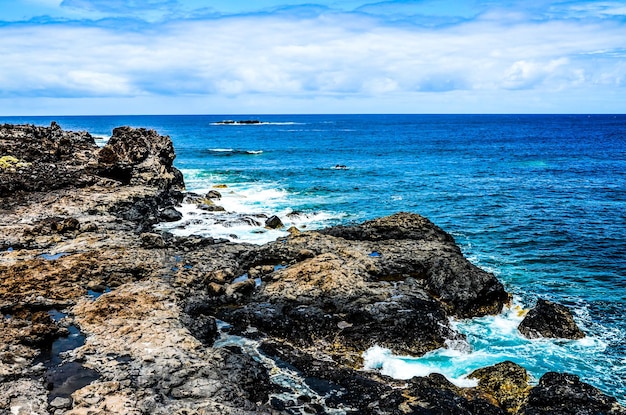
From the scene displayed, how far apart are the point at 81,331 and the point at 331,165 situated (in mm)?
63977

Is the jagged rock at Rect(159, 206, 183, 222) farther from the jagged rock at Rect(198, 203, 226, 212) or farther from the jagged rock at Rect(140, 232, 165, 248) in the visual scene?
the jagged rock at Rect(140, 232, 165, 248)

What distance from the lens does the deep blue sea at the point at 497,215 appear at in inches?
773

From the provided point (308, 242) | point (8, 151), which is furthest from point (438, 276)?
point (8, 151)

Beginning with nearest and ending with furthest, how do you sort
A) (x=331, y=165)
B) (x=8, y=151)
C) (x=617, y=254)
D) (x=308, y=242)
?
(x=308, y=242)
(x=617, y=254)
(x=8, y=151)
(x=331, y=165)

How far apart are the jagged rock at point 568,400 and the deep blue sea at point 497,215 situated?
2.55 m

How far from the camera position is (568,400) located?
14906 mm

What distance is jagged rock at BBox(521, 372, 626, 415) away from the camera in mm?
14477

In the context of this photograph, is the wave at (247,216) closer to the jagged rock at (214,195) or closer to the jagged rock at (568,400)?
the jagged rock at (214,195)

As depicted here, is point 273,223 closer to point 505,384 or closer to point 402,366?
point 402,366

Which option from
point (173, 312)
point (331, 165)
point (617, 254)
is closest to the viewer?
point (173, 312)

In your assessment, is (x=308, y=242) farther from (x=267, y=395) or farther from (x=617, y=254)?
(x=617, y=254)

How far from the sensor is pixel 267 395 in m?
15.0

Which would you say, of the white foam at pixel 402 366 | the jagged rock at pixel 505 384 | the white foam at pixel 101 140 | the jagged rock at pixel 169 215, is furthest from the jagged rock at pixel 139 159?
the white foam at pixel 101 140

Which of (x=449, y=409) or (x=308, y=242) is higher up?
(x=308, y=242)
